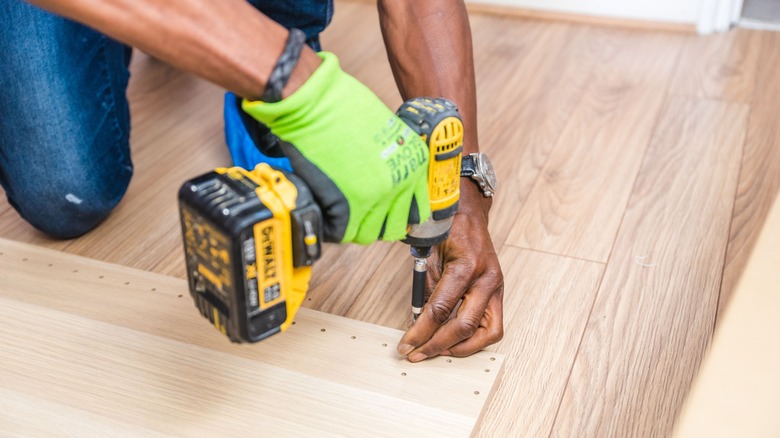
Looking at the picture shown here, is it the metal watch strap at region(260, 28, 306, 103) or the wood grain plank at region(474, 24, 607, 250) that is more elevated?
the metal watch strap at region(260, 28, 306, 103)

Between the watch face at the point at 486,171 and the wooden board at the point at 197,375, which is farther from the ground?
the watch face at the point at 486,171

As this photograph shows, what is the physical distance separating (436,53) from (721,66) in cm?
129

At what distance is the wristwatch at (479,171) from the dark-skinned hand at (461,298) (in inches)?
1.4

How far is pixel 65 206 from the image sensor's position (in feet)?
5.44

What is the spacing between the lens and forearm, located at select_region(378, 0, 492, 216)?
1.46 meters

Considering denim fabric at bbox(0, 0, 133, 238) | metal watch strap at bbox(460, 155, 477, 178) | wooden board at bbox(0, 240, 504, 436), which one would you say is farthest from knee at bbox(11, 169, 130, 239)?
metal watch strap at bbox(460, 155, 477, 178)

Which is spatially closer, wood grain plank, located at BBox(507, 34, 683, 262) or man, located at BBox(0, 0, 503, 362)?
man, located at BBox(0, 0, 503, 362)

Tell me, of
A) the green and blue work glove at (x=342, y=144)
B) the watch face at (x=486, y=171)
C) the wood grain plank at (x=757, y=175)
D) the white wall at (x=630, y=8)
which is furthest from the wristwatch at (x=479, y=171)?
the white wall at (x=630, y=8)

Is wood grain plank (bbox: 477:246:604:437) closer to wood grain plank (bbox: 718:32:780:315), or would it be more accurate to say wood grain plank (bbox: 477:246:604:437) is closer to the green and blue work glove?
wood grain plank (bbox: 718:32:780:315)

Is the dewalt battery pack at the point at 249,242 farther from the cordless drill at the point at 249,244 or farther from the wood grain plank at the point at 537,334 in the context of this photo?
the wood grain plank at the point at 537,334

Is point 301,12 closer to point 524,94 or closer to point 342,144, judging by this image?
point 524,94

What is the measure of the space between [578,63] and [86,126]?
1432mm

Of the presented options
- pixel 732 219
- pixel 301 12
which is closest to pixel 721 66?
pixel 732 219

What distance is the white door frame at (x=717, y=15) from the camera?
100 inches
